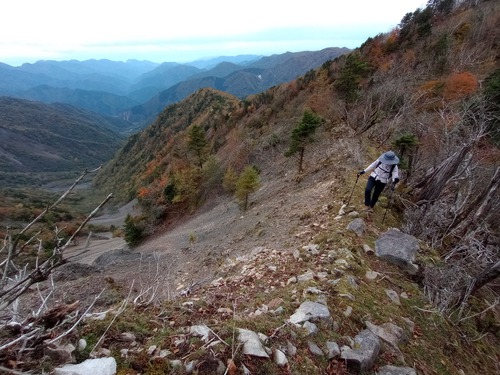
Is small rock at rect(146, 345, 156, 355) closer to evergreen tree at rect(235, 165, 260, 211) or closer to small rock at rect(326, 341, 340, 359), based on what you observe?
small rock at rect(326, 341, 340, 359)

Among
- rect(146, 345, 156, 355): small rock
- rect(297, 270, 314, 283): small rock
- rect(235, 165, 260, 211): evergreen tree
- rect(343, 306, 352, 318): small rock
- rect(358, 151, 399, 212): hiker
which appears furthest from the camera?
rect(235, 165, 260, 211): evergreen tree

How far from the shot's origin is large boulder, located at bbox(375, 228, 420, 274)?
7070mm

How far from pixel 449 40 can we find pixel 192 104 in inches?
3752

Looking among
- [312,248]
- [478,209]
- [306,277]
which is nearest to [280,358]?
[306,277]

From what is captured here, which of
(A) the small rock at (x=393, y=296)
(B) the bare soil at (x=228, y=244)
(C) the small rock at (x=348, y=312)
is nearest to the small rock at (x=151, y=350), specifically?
(B) the bare soil at (x=228, y=244)

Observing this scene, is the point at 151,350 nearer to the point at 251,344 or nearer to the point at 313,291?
the point at 251,344

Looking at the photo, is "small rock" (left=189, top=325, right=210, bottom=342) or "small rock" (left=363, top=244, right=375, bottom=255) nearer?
"small rock" (left=189, top=325, right=210, bottom=342)

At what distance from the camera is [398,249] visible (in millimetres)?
7355

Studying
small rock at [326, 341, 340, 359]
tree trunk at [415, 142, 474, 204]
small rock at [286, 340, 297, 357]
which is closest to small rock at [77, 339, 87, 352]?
small rock at [286, 340, 297, 357]

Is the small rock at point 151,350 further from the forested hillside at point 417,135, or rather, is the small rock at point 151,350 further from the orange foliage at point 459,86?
the orange foliage at point 459,86

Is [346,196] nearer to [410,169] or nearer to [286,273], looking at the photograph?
[410,169]

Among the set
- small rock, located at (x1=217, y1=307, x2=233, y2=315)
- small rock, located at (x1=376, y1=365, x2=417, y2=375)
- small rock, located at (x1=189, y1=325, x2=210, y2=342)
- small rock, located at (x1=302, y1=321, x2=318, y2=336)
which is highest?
small rock, located at (x1=189, y1=325, x2=210, y2=342)

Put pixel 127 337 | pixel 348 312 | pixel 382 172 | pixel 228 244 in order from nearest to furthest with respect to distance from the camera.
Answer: pixel 127 337 → pixel 348 312 → pixel 382 172 → pixel 228 244

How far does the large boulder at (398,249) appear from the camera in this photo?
7.07m
